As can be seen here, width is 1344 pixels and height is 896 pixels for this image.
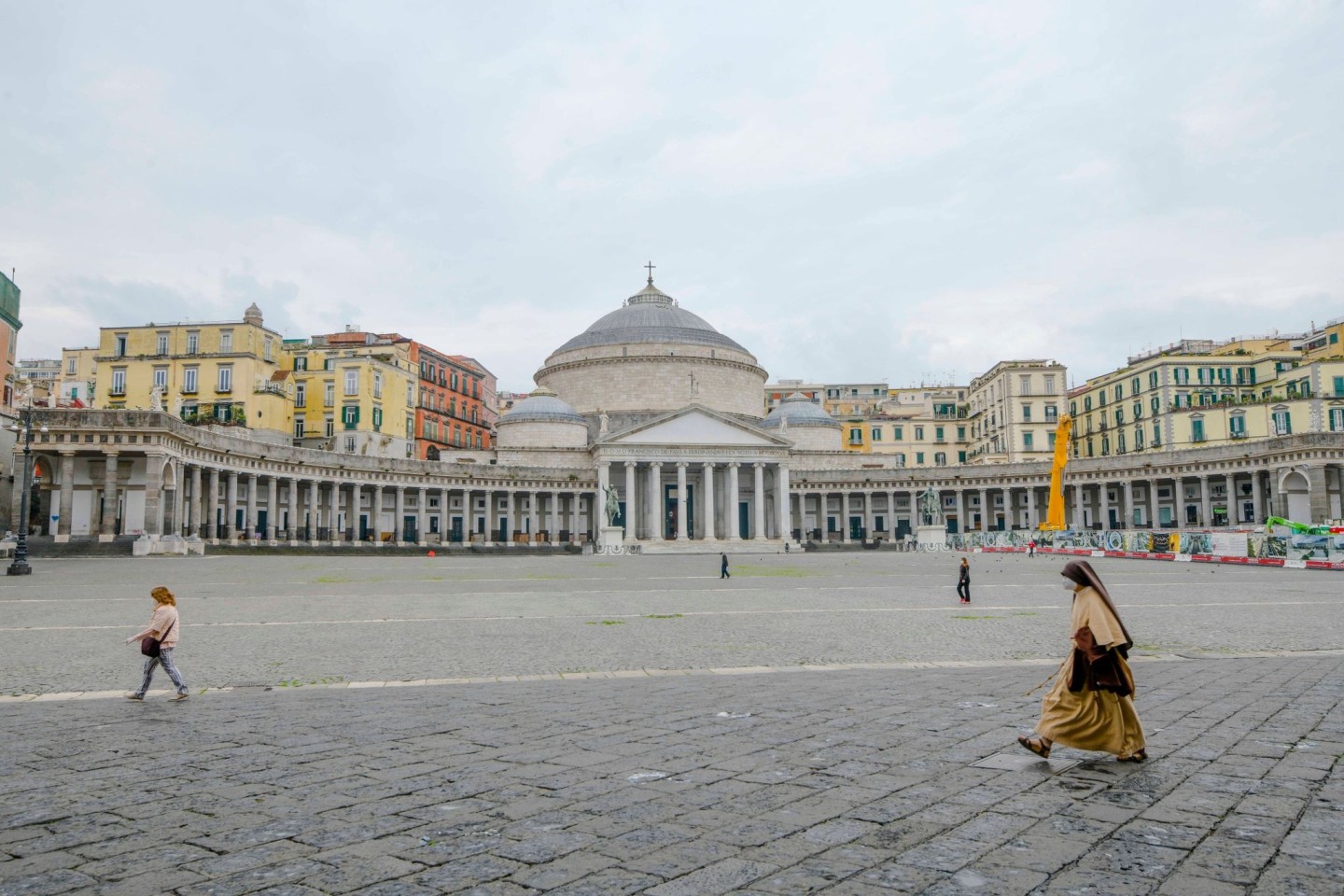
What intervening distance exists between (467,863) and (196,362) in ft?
235

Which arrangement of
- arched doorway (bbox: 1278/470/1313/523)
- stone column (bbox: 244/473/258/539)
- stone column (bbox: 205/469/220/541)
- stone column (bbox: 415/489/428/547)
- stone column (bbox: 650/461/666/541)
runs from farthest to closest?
1. stone column (bbox: 415/489/428/547)
2. stone column (bbox: 650/461/666/541)
3. arched doorway (bbox: 1278/470/1313/523)
4. stone column (bbox: 244/473/258/539)
5. stone column (bbox: 205/469/220/541)

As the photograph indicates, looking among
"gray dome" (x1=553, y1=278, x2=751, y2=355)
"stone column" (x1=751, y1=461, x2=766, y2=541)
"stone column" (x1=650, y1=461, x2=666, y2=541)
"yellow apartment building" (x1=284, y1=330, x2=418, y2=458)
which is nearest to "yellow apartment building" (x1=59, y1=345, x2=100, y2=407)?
"yellow apartment building" (x1=284, y1=330, x2=418, y2=458)

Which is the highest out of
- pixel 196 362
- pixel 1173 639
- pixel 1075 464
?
pixel 196 362

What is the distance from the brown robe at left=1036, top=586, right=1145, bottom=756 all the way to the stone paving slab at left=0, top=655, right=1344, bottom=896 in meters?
0.22

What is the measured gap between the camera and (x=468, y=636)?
1608 cm

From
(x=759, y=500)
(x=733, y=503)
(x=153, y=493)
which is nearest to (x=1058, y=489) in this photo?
(x=759, y=500)

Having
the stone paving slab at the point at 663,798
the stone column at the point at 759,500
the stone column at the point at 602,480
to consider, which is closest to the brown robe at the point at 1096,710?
the stone paving slab at the point at 663,798

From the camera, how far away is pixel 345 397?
7400cm

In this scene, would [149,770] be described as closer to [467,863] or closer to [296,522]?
[467,863]

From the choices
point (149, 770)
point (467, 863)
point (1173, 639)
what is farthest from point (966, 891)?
point (1173, 639)

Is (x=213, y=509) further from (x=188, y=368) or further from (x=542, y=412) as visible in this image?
(x=542, y=412)

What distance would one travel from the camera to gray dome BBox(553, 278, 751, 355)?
90938mm

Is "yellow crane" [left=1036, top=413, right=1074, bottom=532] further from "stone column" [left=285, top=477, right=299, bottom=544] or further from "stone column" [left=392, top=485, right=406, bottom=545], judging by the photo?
"stone column" [left=285, top=477, right=299, bottom=544]

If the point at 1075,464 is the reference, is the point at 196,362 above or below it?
above
